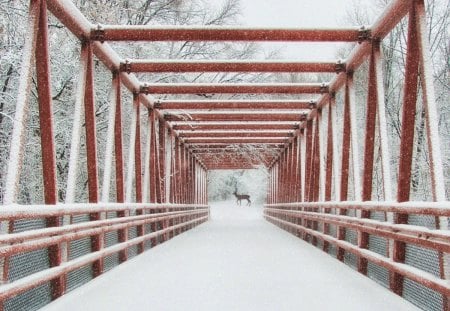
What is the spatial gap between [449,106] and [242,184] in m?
54.6

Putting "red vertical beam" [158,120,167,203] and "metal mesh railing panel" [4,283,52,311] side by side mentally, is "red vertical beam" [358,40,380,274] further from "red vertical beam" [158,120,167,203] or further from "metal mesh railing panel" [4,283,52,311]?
"red vertical beam" [158,120,167,203]

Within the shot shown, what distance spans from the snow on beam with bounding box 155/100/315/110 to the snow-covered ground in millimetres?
4838

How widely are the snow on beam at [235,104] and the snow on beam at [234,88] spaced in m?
1.37

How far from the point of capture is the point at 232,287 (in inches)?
214

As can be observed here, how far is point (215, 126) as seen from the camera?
16734mm

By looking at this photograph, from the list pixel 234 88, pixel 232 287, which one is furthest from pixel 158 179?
pixel 232 287

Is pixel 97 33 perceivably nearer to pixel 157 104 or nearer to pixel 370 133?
pixel 370 133

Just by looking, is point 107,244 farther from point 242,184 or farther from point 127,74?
point 242,184

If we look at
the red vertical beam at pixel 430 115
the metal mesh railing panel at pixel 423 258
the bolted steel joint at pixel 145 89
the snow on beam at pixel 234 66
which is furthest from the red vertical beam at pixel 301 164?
the metal mesh railing panel at pixel 423 258

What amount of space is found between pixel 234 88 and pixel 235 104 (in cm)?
150

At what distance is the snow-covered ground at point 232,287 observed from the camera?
15.0ft

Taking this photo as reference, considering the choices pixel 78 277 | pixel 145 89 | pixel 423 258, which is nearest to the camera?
pixel 423 258

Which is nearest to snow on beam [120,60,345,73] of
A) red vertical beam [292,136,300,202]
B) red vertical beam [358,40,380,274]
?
red vertical beam [358,40,380,274]

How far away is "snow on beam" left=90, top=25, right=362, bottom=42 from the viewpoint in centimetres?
A: 734
